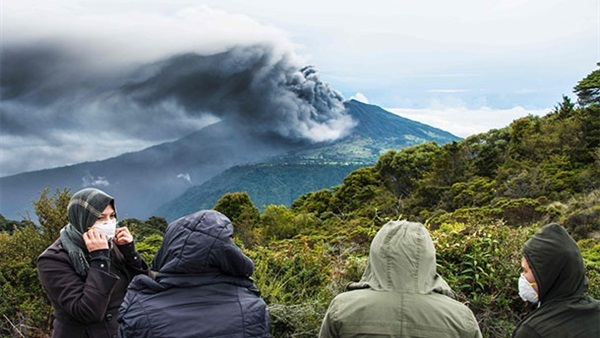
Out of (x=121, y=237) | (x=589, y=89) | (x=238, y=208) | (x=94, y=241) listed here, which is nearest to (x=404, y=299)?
(x=94, y=241)

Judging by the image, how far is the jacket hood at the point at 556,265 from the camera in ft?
7.70

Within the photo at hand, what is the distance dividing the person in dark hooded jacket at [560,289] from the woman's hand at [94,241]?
2.11 metres

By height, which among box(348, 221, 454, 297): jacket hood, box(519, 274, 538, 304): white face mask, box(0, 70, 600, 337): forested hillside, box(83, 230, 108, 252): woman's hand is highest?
box(348, 221, 454, 297): jacket hood

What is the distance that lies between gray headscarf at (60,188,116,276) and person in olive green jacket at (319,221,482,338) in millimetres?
1455

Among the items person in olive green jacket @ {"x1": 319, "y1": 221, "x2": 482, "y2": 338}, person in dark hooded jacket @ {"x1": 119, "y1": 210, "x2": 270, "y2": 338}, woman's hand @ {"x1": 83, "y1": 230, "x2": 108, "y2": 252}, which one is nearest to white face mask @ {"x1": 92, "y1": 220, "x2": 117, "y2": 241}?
woman's hand @ {"x1": 83, "y1": 230, "x2": 108, "y2": 252}

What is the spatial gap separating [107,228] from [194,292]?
38.7 inches

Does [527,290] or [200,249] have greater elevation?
[200,249]

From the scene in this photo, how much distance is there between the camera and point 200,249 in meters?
2.06

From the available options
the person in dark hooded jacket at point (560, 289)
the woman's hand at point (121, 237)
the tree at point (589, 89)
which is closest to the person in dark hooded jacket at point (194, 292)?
the woman's hand at point (121, 237)

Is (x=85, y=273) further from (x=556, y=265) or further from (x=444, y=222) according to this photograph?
(x=444, y=222)

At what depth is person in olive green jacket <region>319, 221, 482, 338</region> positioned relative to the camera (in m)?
2.04

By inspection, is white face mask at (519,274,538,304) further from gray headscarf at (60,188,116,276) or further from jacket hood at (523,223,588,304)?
gray headscarf at (60,188,116,276)

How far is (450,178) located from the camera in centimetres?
3525

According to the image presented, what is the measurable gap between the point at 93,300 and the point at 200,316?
2.65 ft
